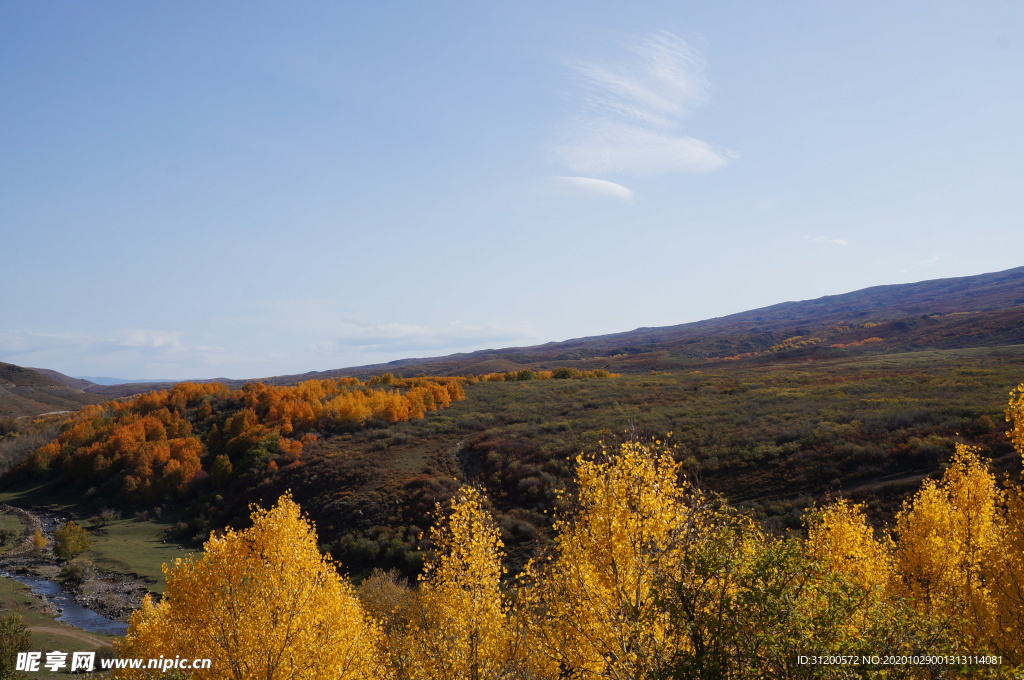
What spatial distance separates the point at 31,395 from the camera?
497ft

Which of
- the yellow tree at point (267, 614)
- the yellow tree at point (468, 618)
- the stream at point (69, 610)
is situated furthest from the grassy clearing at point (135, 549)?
the yellow tree at point (468, 618)

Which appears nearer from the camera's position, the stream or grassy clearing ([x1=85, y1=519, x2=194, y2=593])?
the stream

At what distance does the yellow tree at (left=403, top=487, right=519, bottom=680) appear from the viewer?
15633mm

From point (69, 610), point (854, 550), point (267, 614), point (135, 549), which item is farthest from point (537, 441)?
point (267, 614)

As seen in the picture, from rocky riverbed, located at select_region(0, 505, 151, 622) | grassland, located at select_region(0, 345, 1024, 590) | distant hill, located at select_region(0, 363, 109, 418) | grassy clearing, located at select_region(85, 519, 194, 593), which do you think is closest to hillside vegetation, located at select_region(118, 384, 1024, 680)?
grassland, located at select_region(0, 345, 1024, 590)

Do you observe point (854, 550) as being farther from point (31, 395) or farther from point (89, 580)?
point (31, 395)

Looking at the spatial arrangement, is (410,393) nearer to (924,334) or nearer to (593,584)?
(593,584)

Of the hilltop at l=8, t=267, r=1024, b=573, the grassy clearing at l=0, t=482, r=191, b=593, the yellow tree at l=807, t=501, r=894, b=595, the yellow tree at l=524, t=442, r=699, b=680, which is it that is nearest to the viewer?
the yellow tree at l=524, t=442, r=699, b=680

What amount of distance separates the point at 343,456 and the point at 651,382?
46439mm

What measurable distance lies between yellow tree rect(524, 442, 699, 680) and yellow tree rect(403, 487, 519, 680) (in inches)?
149

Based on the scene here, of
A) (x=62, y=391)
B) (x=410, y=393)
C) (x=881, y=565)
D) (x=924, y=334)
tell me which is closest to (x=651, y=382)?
(x=410, y=393)

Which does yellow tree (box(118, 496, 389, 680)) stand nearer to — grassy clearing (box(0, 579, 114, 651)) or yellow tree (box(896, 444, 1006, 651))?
grassy clearing (box(0, 579, 114, 651))

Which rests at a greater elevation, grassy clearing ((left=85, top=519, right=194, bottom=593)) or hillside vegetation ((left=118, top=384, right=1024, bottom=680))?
hillside vegetation ((left=118, top=384, right=1024, bottom=680))

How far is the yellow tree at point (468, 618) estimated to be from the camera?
51.3ft
